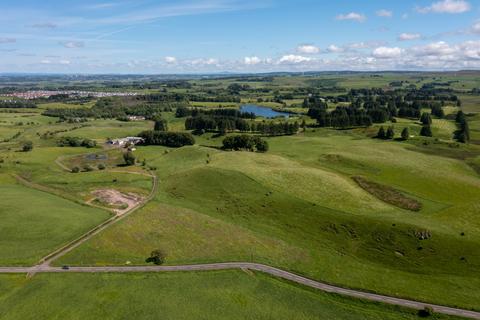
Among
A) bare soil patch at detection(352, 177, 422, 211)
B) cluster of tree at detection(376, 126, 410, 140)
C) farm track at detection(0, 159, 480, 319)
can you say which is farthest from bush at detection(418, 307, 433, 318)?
cluster of tree at detection(376, 126, 410, 140)

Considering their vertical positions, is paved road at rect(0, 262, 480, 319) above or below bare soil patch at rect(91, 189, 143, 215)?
below

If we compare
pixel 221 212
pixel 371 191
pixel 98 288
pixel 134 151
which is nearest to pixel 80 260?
pixel 98 288

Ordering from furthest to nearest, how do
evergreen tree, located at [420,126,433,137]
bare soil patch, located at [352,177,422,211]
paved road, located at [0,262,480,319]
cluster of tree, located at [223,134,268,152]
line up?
evergreen tree, located at [420,126,433,137] < cluster of tree, located at [223,134,268,152] < bare soil patch, located at [352,177,422,211] < paved road, located at [0,262,480,319]

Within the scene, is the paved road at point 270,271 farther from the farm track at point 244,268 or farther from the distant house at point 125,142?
the distant house at point 125,142

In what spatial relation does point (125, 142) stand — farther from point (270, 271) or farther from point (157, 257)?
point (270, 271)

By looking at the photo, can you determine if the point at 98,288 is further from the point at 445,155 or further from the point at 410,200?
the point at 445,155

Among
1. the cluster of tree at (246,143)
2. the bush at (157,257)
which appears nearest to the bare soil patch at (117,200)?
the bush at (157,257)

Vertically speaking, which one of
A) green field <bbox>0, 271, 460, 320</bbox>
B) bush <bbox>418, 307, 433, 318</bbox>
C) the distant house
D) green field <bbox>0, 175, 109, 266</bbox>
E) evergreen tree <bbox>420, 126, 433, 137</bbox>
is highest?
evergreen tree <bbox>420, 126, 433, 137</bbox>

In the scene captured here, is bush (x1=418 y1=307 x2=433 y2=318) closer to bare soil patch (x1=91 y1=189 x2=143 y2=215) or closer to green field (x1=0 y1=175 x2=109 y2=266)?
green field (x1=0 y1=175 x2=109 y2=266)
